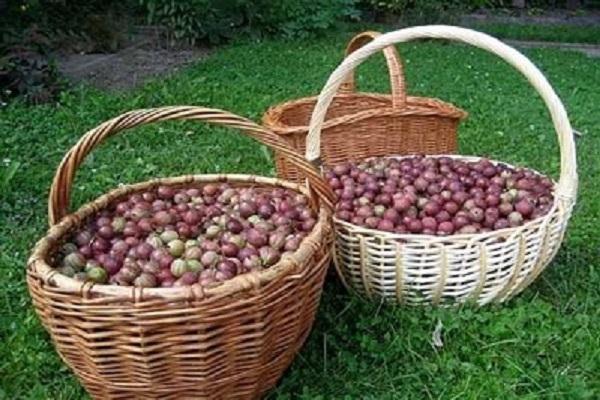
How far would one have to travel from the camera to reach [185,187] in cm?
258

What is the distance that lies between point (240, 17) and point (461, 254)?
22.4 ft

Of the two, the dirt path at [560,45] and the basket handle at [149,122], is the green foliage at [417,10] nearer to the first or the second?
the dirt path at [560,45]

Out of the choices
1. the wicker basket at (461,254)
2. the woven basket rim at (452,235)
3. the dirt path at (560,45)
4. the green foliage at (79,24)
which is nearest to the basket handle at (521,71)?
the wicker basket at (461,254)

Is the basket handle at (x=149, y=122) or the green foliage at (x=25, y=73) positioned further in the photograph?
the green foliage at (x=25, y=73)

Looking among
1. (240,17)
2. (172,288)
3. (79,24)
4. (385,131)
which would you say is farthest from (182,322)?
(240,17)

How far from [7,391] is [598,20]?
34.7ft

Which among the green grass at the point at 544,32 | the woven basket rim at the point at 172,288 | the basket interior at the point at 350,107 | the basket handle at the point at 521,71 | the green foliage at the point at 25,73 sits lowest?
the green grass at the point at 544,32

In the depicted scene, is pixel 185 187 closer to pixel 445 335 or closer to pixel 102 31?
pixel 445 335

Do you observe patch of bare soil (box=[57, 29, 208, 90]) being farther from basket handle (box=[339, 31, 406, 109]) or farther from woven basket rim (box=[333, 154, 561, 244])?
woven basket rim (box=[333, 154, 561, 244])

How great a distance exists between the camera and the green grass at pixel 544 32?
945 cm

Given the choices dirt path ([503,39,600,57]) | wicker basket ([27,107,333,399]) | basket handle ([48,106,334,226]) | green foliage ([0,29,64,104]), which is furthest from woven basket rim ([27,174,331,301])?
dirt path ([503,39,600,57])

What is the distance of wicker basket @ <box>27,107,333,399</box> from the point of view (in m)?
1.76

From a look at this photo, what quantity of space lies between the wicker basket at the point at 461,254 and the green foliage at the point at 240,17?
5928 millimetres

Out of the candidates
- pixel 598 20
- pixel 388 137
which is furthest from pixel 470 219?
pixel 598 20
